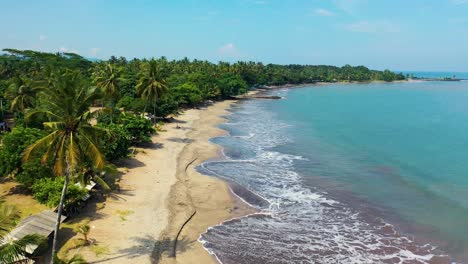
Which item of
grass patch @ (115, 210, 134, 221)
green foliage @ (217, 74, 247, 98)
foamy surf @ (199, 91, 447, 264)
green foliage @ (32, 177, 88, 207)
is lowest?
foamy surf @ (199, 91, 447, 264)

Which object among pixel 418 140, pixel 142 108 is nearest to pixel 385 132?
pixel 418 140

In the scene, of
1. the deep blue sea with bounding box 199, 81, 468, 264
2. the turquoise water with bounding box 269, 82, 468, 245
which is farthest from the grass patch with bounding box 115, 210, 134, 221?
the turquoise water with bounding box 269, 82, 468, 245

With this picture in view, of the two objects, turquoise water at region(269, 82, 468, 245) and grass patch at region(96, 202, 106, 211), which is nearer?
grass patch at region(96, 202, 106, 211)

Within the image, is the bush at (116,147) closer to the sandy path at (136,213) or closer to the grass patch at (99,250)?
the sandy path at (136,213)

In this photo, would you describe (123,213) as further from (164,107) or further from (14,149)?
(164,107)

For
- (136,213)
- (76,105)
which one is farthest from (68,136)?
(136,213)

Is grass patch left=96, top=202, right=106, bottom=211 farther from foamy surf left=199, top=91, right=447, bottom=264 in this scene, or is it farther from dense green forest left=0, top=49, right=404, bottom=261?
foamy surf left=199, top=91, right=447, bottom=264
